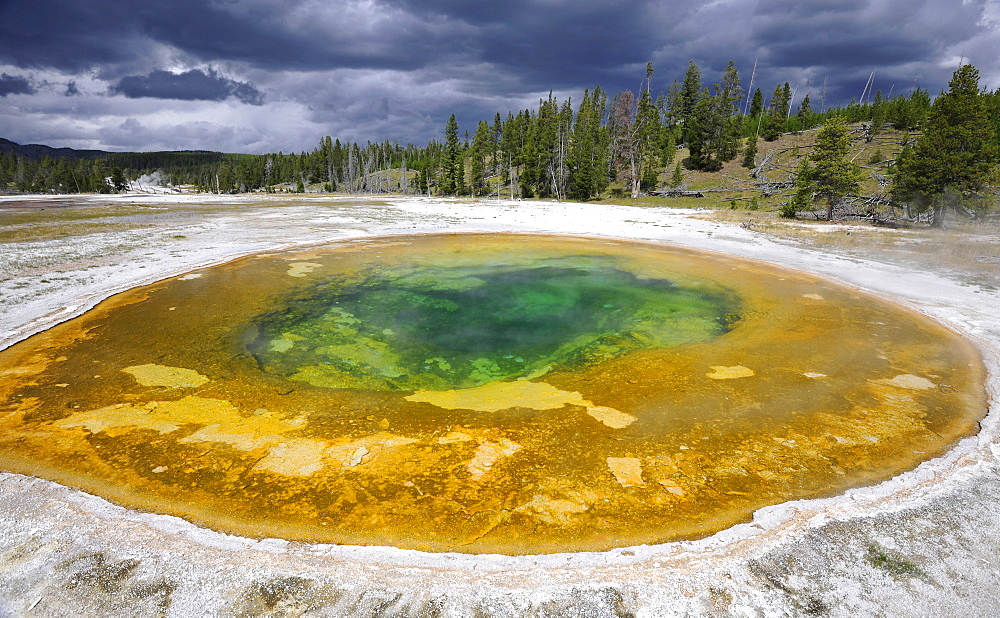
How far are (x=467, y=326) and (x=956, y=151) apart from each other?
26.8 m

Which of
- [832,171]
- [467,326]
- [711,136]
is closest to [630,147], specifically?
[711,136]

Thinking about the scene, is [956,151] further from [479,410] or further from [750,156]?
[750,156]

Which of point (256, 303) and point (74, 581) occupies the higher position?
point (256, 303)

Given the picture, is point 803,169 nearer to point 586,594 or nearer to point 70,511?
point 586,594

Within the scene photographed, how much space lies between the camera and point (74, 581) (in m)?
3.20

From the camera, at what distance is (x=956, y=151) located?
72.4 ft

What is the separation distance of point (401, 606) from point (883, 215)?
32.2 m

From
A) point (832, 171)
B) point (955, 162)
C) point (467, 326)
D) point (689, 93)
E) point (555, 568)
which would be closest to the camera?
point (555, 568)

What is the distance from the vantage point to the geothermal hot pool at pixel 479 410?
4.17 m

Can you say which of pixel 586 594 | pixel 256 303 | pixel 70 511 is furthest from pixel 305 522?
pixel 256 303

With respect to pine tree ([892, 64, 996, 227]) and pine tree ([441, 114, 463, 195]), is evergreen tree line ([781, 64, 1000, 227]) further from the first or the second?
pine tree ([441, 114, 463, 195])

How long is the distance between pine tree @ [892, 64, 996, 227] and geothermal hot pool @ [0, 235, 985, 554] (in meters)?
16.9

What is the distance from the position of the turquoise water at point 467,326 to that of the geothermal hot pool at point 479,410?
0.07m

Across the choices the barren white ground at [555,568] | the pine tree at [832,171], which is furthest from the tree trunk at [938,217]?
the barren white ground at [555,568]
